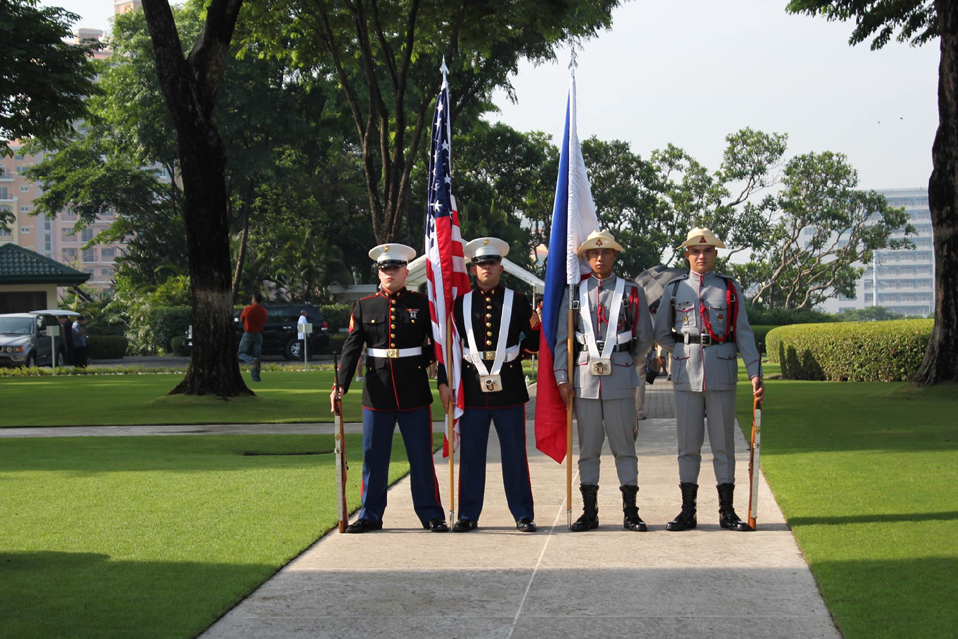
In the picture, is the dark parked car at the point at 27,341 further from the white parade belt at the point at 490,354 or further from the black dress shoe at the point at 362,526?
the white parade belt at the point at 490,354

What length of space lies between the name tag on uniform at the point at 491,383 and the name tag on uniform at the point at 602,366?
0.65 meters

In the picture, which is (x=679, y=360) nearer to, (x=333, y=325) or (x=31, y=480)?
(x=31, y=480)

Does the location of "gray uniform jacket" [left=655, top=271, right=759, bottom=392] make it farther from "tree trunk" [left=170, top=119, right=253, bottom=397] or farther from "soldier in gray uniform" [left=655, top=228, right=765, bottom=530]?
"tree trunk" [left=170, top=119, right=253, bottom=397]

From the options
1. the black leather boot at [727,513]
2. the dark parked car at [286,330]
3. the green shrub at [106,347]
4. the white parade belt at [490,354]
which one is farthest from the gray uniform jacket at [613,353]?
the green shrub at [106,347]

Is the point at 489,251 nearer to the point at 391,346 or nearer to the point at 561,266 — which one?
the point at 561,266

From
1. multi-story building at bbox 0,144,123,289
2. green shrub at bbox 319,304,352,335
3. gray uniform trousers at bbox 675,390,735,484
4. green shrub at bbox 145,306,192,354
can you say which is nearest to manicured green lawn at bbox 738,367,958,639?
gray uniform trousers at bbox 675,390,735,484

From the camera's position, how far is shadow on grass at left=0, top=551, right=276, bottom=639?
5.42 m

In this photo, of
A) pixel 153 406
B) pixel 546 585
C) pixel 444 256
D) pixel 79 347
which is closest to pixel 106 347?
pixel 79 347

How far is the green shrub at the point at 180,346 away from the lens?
4325 cm

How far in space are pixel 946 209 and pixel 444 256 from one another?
13.3 m

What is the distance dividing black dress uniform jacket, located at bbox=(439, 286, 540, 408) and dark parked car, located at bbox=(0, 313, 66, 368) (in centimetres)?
2795

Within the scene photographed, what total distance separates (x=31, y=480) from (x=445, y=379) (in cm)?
472

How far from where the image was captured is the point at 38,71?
2375 centimetres

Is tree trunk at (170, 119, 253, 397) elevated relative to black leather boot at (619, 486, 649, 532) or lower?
elevated
